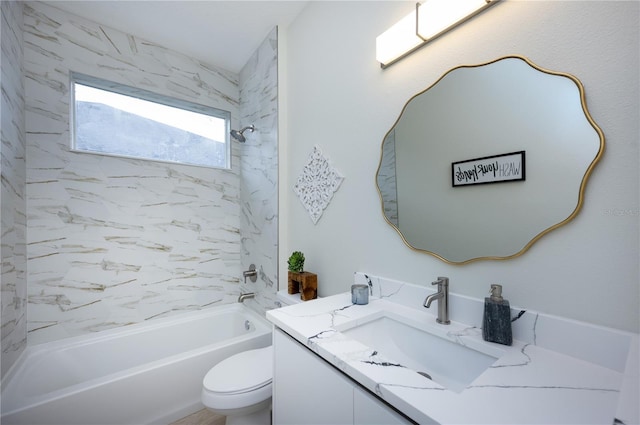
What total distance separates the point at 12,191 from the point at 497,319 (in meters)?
2.57

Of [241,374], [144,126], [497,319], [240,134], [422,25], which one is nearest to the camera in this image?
[497,319]

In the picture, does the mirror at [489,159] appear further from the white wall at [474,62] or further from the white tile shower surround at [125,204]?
the white tile shower surround at [125,204]

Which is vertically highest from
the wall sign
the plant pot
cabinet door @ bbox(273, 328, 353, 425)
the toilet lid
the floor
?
the wall sign

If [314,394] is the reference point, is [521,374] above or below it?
above

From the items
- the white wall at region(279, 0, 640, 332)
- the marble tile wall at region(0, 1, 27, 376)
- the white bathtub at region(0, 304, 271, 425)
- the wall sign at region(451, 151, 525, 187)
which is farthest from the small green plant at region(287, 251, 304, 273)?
the marble tile wall at region(0, 1, 27, 376)

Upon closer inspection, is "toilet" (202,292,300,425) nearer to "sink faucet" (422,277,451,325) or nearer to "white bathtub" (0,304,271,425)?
"white bathtub" (0,304,271,425)

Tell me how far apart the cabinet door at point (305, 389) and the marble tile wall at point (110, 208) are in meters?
1.71

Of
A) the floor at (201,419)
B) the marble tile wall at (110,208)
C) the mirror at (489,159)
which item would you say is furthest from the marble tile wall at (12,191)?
the mirror at (489,159)

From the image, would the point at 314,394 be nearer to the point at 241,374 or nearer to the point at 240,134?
the point at 241,374

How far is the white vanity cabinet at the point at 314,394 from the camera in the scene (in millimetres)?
675

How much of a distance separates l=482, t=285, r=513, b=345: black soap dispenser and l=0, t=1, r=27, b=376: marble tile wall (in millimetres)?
2353

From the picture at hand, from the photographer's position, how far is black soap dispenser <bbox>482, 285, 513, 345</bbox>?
0.82 metres

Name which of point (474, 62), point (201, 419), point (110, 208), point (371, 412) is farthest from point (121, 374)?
point (474, 62)

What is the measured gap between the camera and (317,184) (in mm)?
1744
